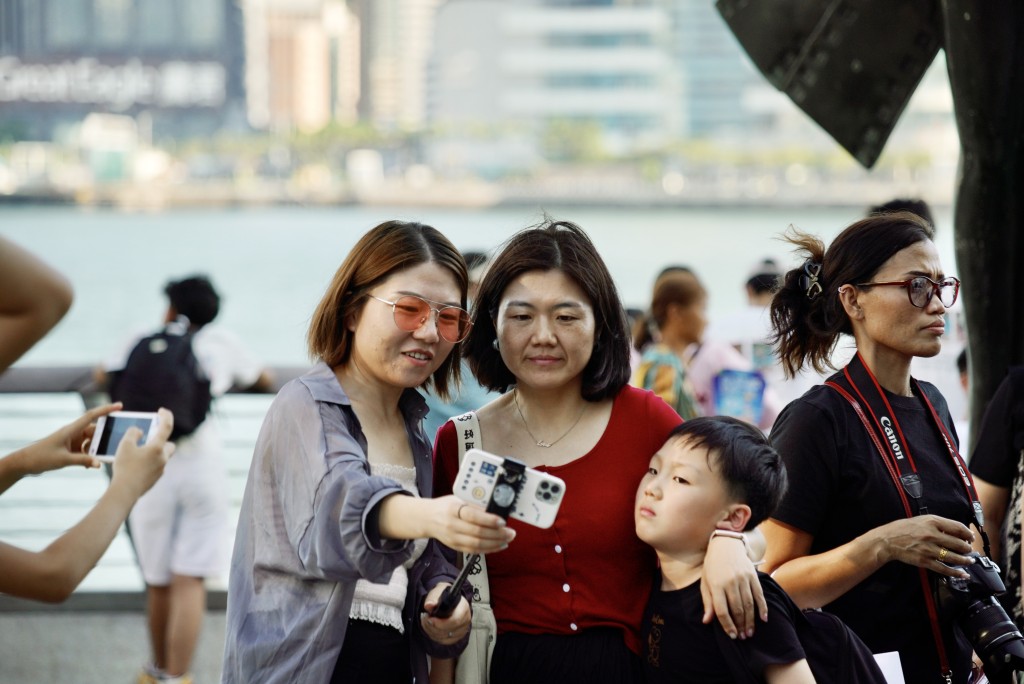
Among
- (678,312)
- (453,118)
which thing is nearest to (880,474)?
(678,312)

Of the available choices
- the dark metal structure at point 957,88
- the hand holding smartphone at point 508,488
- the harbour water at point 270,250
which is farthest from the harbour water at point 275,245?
the hand holding smartphone at point 508,488

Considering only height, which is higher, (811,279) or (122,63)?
(122,63)

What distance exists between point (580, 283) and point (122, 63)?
93.3m

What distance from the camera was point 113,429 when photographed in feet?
8.05

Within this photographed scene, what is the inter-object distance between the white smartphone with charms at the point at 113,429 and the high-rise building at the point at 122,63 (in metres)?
86.1

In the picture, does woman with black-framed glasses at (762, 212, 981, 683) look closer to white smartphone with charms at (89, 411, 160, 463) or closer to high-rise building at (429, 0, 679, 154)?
white smartphone with charms at (89, 411, 160, 463)

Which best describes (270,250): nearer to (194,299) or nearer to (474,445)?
(194,299)

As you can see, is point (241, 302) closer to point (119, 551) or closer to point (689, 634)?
point (119, 551)

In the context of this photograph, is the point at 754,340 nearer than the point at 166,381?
No

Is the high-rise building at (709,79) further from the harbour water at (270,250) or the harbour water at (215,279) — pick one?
the harbour water at (270,250)

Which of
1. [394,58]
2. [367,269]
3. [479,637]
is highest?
[394,58]

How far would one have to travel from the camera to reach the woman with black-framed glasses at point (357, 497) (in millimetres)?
2129

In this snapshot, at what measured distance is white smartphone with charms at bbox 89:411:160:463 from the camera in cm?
242

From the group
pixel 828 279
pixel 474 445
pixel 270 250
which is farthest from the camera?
pixel 270 250
